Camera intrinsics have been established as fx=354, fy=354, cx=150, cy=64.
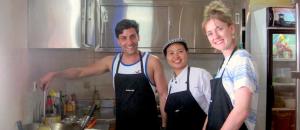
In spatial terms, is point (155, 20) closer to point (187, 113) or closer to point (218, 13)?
point (187, 113)

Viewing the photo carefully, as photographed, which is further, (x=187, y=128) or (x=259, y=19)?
(x=259, y=19)

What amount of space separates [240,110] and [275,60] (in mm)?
1890

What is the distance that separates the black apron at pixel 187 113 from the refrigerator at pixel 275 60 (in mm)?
1161

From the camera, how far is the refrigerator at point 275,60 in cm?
311

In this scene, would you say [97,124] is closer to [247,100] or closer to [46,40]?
[46,40]

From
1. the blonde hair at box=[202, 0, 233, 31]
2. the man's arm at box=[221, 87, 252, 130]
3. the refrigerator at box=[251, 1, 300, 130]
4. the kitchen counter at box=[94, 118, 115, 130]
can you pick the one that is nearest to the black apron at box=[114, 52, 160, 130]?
the kitchen counter at box=[94, 118, 115, 130]

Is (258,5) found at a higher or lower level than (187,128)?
higher

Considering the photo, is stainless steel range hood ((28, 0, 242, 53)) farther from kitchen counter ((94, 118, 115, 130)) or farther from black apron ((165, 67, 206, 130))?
black apron ((165, 67, 206, 130))

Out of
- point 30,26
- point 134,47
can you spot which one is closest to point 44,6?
point 30,26

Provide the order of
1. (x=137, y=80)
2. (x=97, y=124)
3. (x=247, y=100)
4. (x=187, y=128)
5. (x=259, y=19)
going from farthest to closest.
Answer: (x=259, y=19), (x=97, y=124), (x=137, y=80), (x=187, y=128), (x=247, y=100)

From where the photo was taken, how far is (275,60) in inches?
127

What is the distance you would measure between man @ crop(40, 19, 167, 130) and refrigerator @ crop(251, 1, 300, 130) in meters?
1.15

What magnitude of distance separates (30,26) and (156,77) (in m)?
0.89

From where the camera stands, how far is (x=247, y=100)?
5.01 ft
